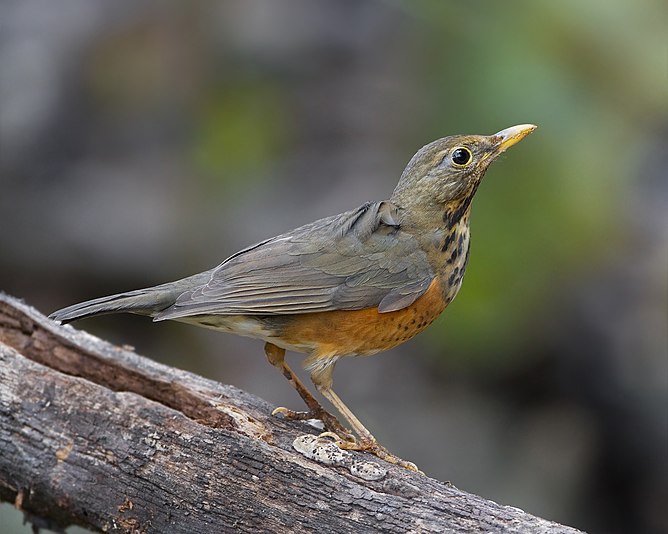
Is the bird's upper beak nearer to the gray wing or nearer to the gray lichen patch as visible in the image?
the gray wing

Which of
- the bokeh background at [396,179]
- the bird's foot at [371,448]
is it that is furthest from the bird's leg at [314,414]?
the bokeh background at [396,179]

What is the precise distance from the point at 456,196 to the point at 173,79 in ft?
18.3

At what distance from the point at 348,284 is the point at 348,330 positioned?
0.76 feet

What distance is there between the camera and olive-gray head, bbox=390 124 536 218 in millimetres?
5160

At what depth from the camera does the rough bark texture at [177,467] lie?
4.17 metres

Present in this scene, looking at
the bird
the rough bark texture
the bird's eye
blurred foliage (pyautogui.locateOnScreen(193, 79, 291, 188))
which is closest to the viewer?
the rough bark texture

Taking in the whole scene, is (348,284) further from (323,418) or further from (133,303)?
(133,303)

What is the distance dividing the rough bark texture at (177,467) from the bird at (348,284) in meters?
0.31

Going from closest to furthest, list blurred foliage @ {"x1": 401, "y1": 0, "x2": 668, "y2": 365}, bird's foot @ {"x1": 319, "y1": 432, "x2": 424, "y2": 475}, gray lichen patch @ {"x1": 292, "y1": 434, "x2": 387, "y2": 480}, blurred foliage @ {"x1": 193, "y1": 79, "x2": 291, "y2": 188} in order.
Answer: gray lichen patch @ {"x1": 292, "y1": 434, "x2": 387, "y2": 480} → bird's foot @ {"x1": 319, "y1": 432, "x2": 424, "y2": 475} → blurred foliage @ {"x1": 401, "y1": 0, "x2": 668, "y2": 365} → blurred foliage @ {"x1": 193, "y1": 79, "x2": 291, "y2": 188}

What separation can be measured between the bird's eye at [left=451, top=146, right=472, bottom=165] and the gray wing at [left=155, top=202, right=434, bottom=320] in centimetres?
40

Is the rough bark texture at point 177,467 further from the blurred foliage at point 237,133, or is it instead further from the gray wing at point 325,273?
the blurred foliage at point 237,133

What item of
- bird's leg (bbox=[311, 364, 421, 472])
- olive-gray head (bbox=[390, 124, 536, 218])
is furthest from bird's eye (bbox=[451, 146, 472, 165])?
bird's leg (bbox=[311, 364, 421, 472])

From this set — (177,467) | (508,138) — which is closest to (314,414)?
(177,467)

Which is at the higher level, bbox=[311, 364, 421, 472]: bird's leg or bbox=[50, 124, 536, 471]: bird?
bbox=[50, 124, 536, 471]: bird
